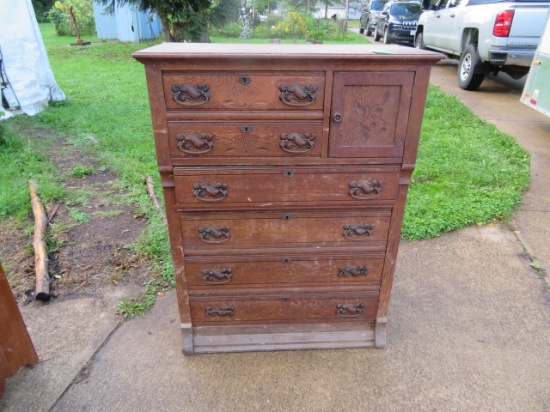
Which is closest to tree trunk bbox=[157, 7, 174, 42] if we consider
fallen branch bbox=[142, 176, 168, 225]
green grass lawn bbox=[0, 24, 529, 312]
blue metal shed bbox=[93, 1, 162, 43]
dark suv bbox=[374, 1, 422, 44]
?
green grass lawn bbox=[0, 24, 529, 312]

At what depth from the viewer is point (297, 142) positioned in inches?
72.3

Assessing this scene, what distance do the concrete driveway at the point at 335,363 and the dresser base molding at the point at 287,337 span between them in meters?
0.04

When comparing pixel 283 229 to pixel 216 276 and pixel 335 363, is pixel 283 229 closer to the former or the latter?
pixel 216 276

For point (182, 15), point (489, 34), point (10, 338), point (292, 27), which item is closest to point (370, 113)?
point (10, 338)

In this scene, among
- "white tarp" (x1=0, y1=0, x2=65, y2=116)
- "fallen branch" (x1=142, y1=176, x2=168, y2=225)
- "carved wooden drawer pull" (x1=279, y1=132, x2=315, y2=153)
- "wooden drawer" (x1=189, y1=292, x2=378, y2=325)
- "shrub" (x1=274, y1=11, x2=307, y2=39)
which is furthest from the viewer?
"shrub" (x1=274, y1=11, x2=307, y2=39)

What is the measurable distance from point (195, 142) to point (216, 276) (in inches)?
29.9

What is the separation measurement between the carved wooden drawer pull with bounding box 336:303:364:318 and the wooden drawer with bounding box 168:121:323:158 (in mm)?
930

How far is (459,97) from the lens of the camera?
789 cm

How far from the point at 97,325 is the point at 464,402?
212cm

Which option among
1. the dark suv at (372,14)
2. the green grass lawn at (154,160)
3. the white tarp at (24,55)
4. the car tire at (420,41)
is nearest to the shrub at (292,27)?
the dark suv at (372,14)

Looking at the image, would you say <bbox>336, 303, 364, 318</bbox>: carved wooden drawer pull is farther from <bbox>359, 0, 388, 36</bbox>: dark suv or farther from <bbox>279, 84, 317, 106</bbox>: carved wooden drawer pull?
<bbox>359, 0, 388, 36</bbox>: dark suv

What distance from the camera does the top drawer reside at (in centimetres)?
170

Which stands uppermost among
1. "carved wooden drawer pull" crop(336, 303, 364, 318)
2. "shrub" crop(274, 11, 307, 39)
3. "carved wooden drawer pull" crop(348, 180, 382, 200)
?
"carved wooden drawer pull" crop(348, 180, 382, 200)

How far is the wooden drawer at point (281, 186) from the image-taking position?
6.24 ft
